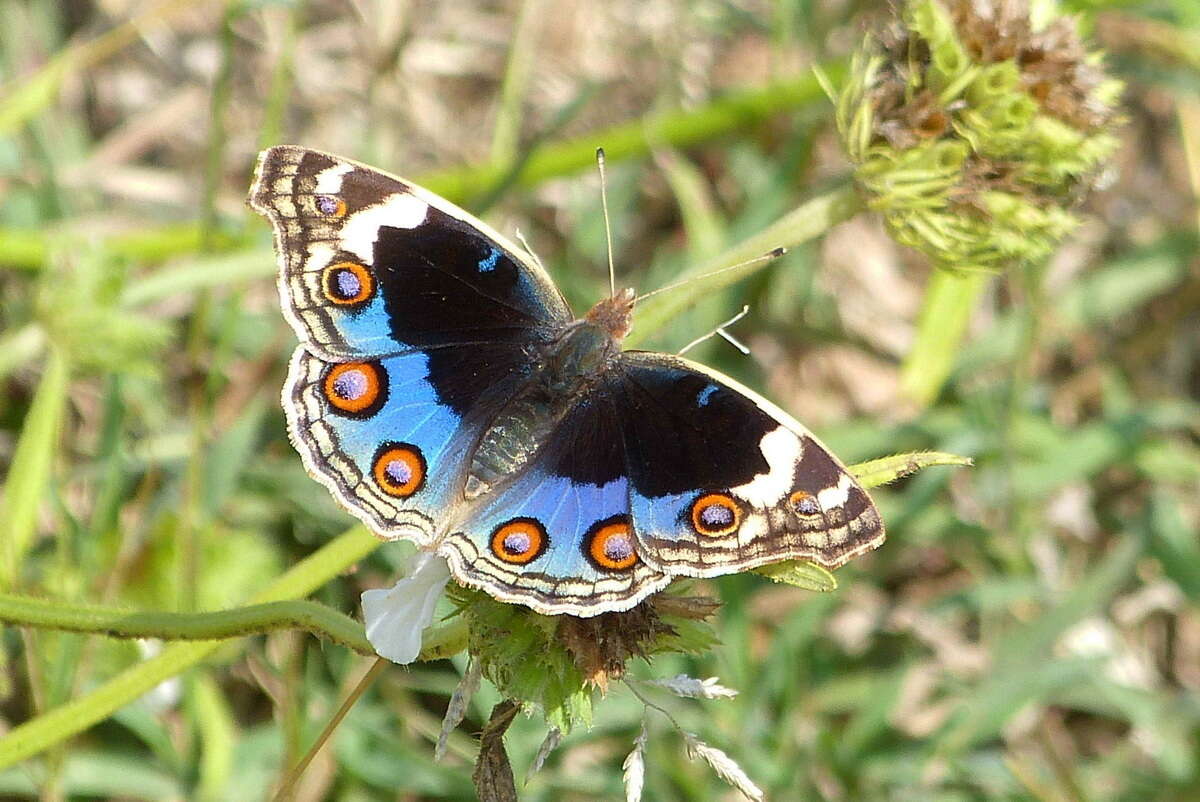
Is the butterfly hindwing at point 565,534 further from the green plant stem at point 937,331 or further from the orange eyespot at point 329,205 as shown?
the green plant stem at point 937,331

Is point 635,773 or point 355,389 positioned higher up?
point 355,389

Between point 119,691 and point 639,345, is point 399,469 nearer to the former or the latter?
point 119,691

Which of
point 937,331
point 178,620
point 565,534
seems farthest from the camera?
point 937,331

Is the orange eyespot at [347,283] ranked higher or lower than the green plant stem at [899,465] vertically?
higher

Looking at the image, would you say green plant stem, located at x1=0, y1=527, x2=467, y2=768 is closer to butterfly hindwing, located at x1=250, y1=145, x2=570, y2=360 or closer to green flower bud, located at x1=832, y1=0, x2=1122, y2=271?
butterfly hindwing, located at x1=250, y1=145, x2=570, y2=360

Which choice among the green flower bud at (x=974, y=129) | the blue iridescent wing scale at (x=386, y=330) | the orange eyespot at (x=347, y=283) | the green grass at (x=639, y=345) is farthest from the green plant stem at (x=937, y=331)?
the orange eyespot at (x=347, y=283)

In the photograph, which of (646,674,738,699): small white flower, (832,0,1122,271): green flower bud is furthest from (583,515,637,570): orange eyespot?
(832,0,1122,271): green flower bud

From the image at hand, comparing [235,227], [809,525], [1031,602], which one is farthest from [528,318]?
[1031,602]

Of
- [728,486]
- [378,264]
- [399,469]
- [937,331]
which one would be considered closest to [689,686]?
[728,486]

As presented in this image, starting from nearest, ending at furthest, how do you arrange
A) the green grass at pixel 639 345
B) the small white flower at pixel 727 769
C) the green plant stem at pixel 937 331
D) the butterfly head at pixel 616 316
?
1. the small white flower at pixel 727 769
2. the butterfly head at pixel 616 316
3. the green grass at pixel 639 345
4. the green plant stem at pixel 937 331
